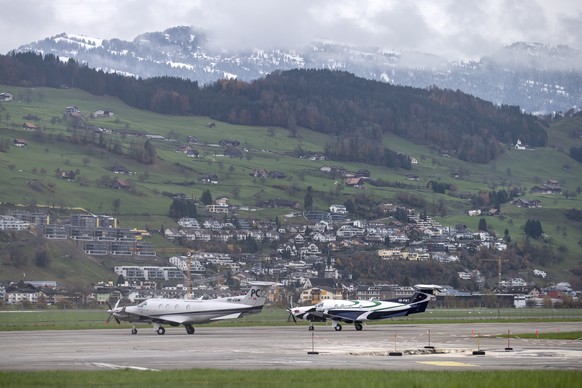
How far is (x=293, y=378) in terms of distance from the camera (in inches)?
1722

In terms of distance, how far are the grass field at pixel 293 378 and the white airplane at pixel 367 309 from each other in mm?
43454

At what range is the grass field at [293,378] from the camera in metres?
40.8

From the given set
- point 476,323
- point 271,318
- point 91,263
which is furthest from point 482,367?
point 91,263

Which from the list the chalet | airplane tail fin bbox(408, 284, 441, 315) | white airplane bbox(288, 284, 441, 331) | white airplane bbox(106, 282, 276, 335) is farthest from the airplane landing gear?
the chalet

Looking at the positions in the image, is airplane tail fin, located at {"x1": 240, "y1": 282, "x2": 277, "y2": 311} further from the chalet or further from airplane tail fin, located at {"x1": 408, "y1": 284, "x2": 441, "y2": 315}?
the chalet

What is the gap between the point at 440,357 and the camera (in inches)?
2228

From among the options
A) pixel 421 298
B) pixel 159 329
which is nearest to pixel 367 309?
pixel 421 298

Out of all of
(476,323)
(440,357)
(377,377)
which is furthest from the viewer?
(476,323)

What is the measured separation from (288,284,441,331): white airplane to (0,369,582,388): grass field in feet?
143

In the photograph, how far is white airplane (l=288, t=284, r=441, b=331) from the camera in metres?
90.3

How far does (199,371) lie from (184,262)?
14921 centimetres

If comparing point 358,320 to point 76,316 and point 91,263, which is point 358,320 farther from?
point 91,263

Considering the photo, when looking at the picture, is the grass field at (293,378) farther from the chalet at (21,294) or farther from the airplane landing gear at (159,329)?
the chalet at (21,294)

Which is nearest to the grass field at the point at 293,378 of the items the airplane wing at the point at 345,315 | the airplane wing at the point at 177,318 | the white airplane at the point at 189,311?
the white airplane at the point at 189,311
